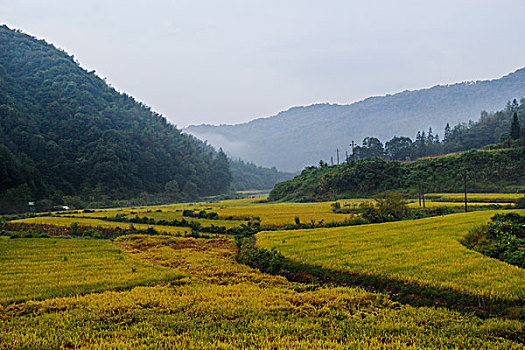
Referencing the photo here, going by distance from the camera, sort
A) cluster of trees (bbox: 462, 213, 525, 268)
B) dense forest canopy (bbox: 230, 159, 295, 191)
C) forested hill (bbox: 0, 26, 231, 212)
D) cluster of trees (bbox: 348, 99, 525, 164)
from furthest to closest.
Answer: dense forest canopy (bbox: 230, 159, 295, 191), cluster of trees (bbox: 348, 99, 525, 164), forested hill (bbox: 0, 26, 231, 212), cluster of trees (bbox: 462, 213, 525, 268)

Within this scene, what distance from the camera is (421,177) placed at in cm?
5781

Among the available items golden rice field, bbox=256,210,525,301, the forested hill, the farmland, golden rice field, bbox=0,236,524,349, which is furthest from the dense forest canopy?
golden rice field, bbox=0,236,524,349

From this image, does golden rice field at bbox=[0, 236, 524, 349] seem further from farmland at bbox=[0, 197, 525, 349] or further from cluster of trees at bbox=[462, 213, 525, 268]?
cluster of trees at bbox=[462, 213, 525, 268]

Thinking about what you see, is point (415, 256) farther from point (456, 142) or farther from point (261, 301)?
point (456, 142)

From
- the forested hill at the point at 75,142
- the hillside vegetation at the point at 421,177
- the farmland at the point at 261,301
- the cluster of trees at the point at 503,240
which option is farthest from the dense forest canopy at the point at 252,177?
the farmland at the point at 261,301

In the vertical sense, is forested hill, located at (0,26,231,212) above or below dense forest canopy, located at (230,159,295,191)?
above

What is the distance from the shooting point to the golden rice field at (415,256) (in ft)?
34.2

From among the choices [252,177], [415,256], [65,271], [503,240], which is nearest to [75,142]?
[65,271]

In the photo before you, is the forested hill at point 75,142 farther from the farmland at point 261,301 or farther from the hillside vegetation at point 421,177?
the farmland at point 261,301

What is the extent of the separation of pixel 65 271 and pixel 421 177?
179 feet

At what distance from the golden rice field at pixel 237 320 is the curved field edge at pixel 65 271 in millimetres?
331

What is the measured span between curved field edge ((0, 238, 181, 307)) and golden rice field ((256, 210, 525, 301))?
21.8 feet

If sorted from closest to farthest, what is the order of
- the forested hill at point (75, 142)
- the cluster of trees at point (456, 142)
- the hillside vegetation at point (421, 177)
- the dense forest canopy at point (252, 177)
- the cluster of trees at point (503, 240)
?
the cluster of trees at point (503, 240), the hillside vegetation at point (421, 177), the forested hill at point (75, 142), the cluster of trees at point (456, 142), the dense forest canopy at point (252, 177)

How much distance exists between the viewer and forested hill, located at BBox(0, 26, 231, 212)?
6662cm
